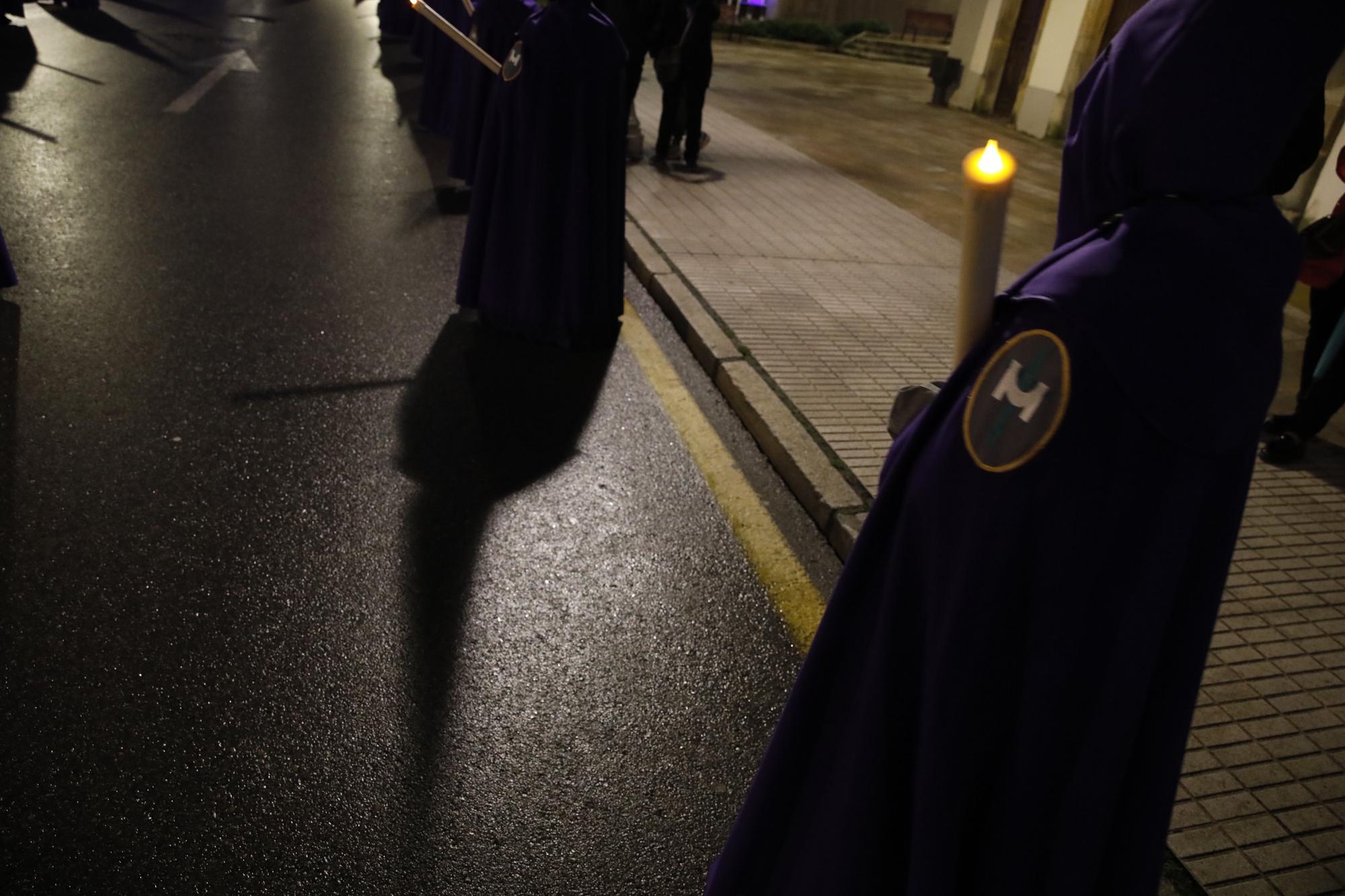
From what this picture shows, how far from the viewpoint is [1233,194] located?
121 centimetres

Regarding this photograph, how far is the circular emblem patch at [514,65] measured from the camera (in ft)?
14.9

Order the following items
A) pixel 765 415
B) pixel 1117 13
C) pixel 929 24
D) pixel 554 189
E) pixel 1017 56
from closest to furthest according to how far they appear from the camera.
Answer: pixel 765 415 → pixel 554 189 → pixel 1117 13 → pixel 1017 56 → pixel 929 24

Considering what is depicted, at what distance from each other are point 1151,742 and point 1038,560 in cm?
42

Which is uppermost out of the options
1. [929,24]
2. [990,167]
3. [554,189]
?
[929,24]

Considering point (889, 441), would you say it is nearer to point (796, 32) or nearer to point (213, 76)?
point (213, 76)

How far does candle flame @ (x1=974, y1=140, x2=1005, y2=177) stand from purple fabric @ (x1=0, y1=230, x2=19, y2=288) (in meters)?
5.10

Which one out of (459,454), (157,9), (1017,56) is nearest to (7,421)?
(459,454)

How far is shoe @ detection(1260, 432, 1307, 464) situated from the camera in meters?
4.64

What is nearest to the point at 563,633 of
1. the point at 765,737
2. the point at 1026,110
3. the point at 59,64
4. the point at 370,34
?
the point at 765,737

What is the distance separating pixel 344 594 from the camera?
Result: 119 inches

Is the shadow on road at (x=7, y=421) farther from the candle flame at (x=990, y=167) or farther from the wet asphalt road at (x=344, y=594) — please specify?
the candle flame at (x=990, y=167)

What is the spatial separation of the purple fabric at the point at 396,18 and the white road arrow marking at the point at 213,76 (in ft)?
10.8

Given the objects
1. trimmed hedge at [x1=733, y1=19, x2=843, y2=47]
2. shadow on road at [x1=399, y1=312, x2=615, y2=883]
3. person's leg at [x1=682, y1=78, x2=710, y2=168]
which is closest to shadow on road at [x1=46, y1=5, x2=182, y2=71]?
person's leg at [x1=682, y1=78, x2=710, y2=168]

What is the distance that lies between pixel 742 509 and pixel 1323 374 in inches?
112
